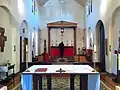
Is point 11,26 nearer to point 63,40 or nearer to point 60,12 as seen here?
point 63,40

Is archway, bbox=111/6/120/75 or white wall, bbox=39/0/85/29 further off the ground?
white wall, bbox=39/0/85/29

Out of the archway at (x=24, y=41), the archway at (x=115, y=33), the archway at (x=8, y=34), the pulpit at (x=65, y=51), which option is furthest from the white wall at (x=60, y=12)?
the archway at (x=115, y=33)

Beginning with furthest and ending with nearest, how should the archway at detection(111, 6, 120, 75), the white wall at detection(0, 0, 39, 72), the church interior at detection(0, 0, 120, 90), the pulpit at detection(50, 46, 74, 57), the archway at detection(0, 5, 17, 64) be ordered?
1. the pulpit at detection(50, 46, 74, 57)
2. the archway at detection(111, 6, 120, 75)
3. the archway at detection(0, 5, 17, 64)
4. the white wall at detection(0, 0, 39, 72)
5. the church interior at detection(0, 0, 120, 90)

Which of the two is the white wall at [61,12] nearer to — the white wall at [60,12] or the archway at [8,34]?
the white wall at [60,12]

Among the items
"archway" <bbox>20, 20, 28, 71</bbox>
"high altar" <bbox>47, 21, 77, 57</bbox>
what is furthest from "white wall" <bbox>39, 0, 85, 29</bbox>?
"archway" <bbox>20, 20, 28, 71</bbox>

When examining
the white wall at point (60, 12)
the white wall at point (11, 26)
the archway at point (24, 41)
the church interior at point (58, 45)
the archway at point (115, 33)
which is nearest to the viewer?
the church interior at point (58, 45)

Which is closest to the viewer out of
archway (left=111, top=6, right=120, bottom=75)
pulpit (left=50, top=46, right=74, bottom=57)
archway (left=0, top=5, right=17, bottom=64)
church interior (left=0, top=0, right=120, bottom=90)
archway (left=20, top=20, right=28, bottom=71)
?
church interior (left=0, top=0, right=120, bottom=90)

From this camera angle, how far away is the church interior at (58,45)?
7.56 m

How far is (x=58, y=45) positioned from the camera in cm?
2681

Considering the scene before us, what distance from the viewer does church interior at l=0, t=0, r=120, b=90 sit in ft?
24.8

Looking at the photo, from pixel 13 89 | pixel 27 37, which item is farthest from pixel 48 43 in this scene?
pixel 13 89

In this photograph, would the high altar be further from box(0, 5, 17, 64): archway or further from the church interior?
A: box(0, 5, 17, 64): archway

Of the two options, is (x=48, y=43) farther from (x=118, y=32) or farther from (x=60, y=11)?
(x=118, y=32)

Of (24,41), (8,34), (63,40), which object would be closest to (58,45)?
(63,40)
